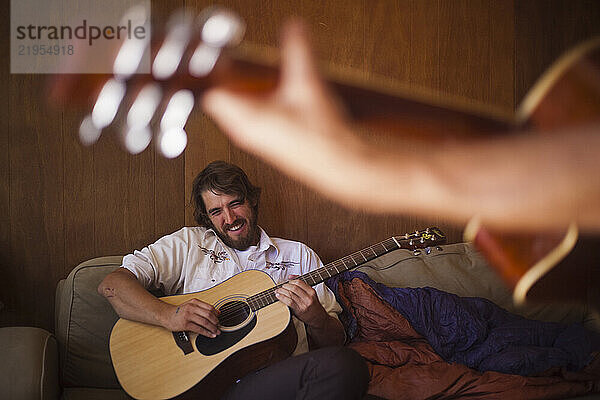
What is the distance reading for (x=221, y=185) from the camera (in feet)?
7.22

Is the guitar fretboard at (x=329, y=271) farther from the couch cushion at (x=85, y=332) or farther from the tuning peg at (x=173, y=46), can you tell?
the tuning peg at (x=173, y=46)

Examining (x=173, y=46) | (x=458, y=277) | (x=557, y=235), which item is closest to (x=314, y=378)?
(x=458, y=277)

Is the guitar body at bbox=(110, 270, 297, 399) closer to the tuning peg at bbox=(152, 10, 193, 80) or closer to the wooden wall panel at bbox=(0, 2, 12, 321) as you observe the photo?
the wooden wall panel at bbox=(0, 2, 12, 321)

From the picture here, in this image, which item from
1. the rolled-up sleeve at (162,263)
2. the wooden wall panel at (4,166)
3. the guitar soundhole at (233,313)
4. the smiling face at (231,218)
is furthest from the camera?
the wooden wall panel at (4,166)

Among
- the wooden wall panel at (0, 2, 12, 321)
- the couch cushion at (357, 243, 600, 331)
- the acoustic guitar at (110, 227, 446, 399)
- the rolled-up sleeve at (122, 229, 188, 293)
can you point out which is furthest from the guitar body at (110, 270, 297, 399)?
the wooden wall panel at (0, 2, 12, 321)

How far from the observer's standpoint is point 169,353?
177 cm

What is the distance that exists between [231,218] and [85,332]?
65 centimetres

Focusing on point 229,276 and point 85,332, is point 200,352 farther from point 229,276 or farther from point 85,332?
point 85,332

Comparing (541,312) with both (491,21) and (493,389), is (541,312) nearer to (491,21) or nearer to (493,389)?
Answer: (493,389)

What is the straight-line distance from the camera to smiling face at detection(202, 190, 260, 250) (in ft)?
7.19

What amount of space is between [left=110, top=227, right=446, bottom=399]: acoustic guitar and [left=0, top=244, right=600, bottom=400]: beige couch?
243 millimetres

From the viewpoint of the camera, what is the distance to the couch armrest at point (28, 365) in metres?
1.71

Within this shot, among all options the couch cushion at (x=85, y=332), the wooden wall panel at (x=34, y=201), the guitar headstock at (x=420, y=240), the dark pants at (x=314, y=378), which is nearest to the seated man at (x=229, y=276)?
the dark pants at (x=314, y=378)

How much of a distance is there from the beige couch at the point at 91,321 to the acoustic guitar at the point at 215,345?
0.24 metres
